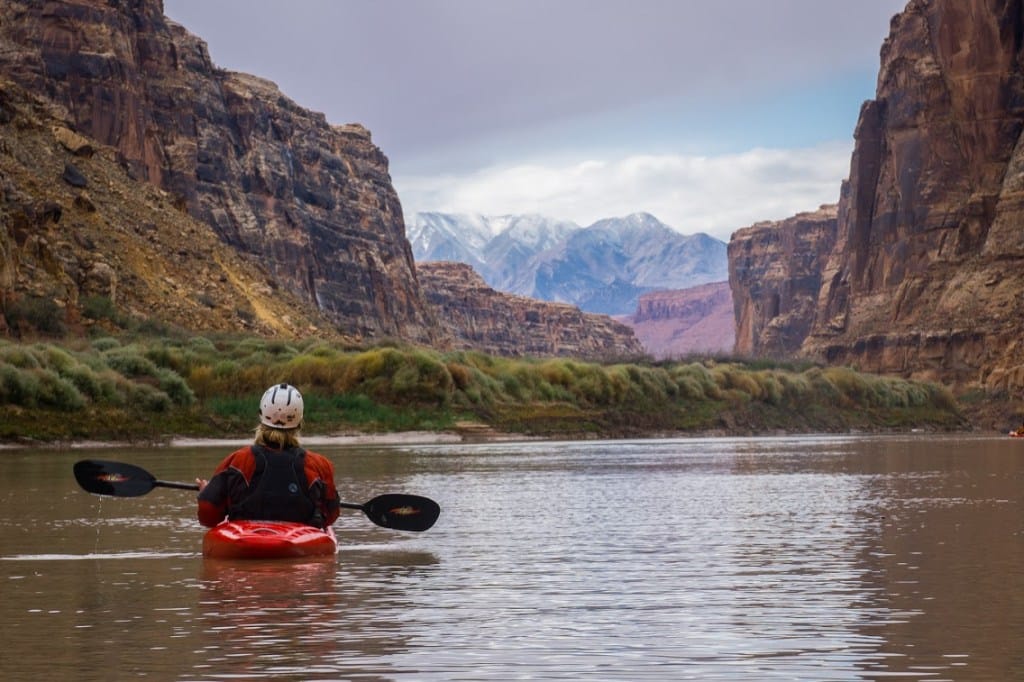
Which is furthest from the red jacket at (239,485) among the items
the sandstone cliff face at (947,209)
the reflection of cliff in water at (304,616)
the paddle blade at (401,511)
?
the sandstone cliff face at (947,209)

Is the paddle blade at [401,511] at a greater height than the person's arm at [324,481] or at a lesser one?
lesser

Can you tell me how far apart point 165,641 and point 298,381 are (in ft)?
211

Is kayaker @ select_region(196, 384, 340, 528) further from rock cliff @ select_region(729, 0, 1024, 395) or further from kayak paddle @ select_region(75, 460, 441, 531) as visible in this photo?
rock cliff @ select_region(729, 0, 1024, 395)

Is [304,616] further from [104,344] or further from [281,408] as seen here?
[104,344]

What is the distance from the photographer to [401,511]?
770 inches

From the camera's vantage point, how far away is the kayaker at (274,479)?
16.0 meters

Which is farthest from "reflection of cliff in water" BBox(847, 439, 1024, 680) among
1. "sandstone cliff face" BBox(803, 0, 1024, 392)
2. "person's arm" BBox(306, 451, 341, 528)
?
"sandstone cliff face" BBox(803, 0, 1024, 392)

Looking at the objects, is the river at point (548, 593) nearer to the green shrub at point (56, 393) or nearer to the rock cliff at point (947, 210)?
the green shrub at point (56, 393)

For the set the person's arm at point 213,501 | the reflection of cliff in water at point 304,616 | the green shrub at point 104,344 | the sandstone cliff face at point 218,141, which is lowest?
the reflection of cliff in water at point 304,616

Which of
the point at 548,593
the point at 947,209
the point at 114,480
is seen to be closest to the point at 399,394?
the point at 114,480

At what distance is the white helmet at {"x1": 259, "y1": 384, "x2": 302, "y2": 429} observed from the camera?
15.9 meters

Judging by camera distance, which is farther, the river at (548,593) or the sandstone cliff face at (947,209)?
the sandstone cliff face at (947,209)

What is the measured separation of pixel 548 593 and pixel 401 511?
5.77 m

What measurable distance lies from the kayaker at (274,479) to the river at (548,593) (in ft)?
2.00
